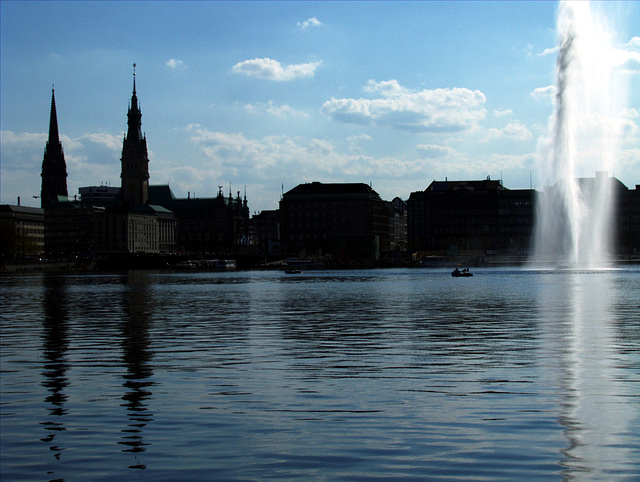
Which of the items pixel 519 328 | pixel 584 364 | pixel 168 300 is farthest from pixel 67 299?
pixel 584 364

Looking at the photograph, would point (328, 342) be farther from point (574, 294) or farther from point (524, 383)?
point (574, 294)

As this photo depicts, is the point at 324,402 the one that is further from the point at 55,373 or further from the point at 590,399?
the point at 55,373

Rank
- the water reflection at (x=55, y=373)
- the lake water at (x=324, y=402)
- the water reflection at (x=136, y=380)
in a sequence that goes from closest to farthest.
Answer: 1. the lake water at (x=324, y=402)
2. the water reflection at (x=136, y=380)
3. the water reflection at (x=55, y=373)

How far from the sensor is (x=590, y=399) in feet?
79.2

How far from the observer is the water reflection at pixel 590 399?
17.7 metres

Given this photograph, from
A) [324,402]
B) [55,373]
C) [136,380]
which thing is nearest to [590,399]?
[324,402]

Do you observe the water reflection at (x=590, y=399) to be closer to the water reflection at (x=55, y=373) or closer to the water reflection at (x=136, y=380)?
the water reflection at (x=136, y=380)

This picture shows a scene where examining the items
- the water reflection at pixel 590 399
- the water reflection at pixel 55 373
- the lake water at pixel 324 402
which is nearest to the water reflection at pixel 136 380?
the lake water at pixel 324 402

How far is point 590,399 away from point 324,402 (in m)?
6.66

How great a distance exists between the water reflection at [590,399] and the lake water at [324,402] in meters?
0.06

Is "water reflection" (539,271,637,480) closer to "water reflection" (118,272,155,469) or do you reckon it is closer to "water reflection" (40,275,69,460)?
"water reflection" (118,272,155,469)

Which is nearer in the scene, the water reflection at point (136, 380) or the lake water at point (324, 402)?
the lake water at point (324, 402)

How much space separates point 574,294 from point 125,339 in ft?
162

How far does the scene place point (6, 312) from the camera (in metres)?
67.3
